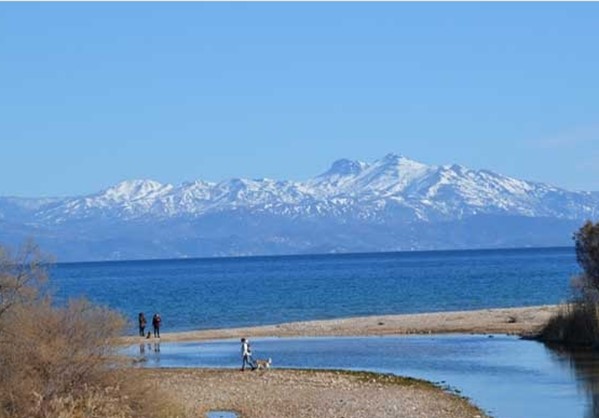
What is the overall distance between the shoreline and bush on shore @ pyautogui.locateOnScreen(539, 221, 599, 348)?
564 centimetres

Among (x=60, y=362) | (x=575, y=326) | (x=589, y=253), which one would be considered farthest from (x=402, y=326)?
(x=60, y=362)

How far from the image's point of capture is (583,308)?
2250 inches

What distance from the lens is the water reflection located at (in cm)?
3925

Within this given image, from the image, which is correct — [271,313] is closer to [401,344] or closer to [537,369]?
[401,344]

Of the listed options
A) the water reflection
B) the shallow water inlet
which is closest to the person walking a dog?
the water reflection

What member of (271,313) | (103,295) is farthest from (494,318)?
(103,295)

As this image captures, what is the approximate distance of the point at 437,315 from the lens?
271ft

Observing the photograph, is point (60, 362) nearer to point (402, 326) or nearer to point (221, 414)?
point (221, 414)

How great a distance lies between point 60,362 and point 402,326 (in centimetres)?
4683

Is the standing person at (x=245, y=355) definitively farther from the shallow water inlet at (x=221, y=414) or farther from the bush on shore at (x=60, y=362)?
the bush on shore at (x=60, y=362)

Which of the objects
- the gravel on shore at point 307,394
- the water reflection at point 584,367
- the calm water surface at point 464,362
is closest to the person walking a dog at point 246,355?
the gravel on shore at point 307,394

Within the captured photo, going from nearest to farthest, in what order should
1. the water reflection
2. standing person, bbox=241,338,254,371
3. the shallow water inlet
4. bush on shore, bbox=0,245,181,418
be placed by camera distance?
bush on shore, bbox=0,245,181,418 → the shallow water inlet → the water reflection → standing person, bbox=241,338,254,371

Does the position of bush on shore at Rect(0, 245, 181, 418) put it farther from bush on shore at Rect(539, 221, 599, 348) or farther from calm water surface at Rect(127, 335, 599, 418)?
bush on shore at Rect(539, 221, 599, 348)

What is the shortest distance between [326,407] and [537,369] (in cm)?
1307
